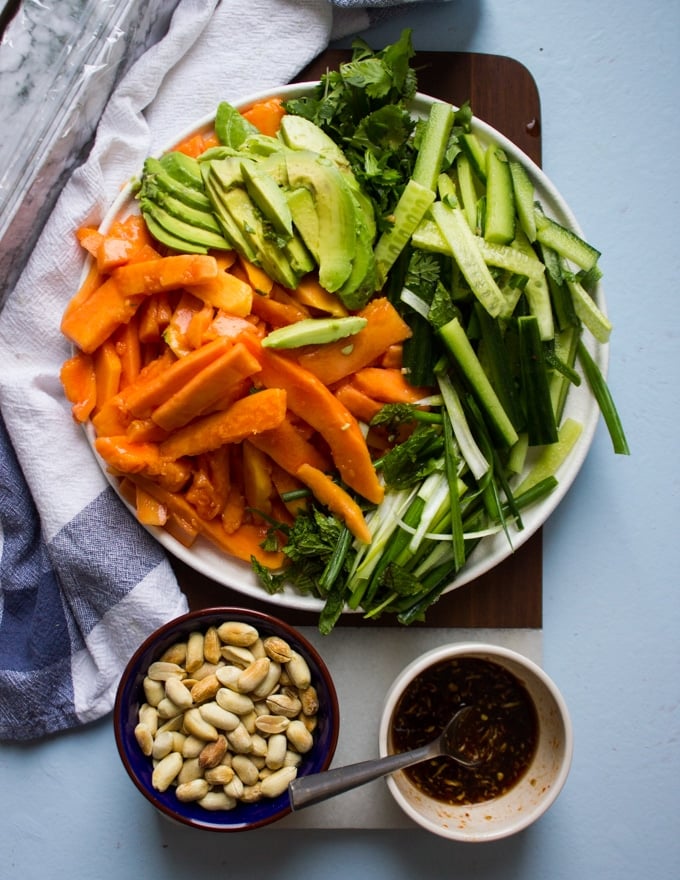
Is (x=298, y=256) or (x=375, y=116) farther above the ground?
(x=375, y=116)

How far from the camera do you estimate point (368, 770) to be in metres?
1.80

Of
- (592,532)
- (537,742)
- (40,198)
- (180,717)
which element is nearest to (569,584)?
(592,532)

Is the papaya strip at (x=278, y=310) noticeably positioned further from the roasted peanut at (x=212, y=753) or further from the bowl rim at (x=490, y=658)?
the roasted peanut at (x=212, y=753)

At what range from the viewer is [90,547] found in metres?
2.06

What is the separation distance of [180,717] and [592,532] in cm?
114

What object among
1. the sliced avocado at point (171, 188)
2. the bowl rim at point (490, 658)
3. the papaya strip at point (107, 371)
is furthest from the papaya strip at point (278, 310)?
the bowl rim at point (490, 658)

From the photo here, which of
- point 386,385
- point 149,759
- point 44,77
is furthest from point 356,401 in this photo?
point 44,77

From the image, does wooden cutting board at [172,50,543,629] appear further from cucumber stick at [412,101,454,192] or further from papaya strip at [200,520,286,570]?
cucumber stick at [412,101,454,192]

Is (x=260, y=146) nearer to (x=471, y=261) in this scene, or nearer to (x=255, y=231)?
(x=255, y=231)

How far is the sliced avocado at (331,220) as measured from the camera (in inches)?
72.4

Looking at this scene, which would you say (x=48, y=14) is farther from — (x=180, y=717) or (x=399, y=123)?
(x=180, y=717)

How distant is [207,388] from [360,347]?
0.36 m

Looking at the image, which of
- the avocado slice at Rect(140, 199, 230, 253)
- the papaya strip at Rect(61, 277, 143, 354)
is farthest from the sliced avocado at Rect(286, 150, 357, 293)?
the papaya strip at Rect(61, 277, 143, 354)

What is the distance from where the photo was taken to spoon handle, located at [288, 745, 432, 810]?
176 centimetres
